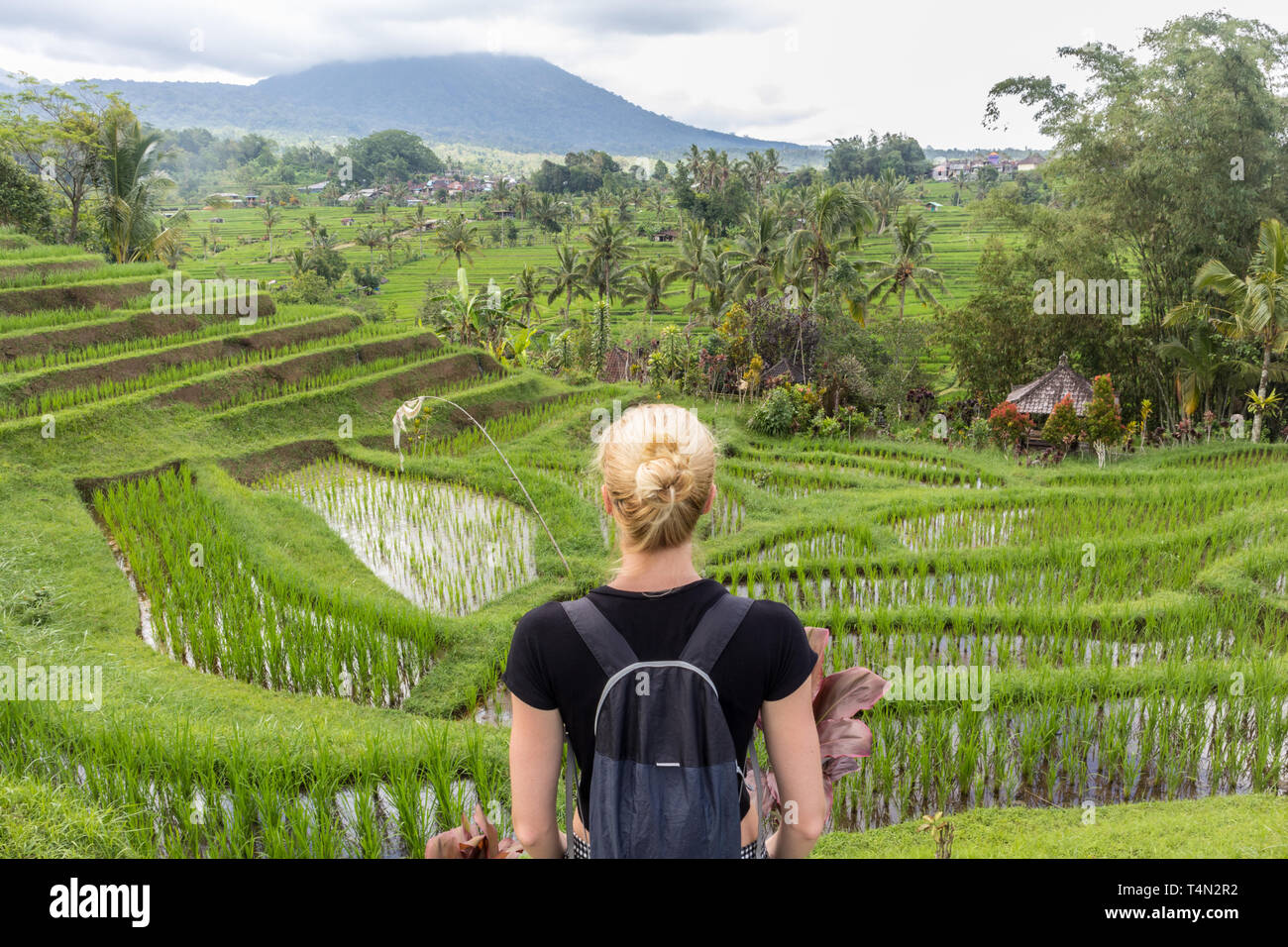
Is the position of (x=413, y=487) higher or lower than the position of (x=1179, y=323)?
lower

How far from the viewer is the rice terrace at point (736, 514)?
4125 mm

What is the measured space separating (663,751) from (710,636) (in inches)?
10.0

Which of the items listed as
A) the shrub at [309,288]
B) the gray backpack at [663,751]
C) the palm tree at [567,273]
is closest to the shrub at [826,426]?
the gray backpack at [663,751]

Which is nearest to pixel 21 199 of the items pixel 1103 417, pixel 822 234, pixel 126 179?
pixel 126 179

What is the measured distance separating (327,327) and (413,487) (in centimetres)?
621

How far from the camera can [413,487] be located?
10484 millimetres

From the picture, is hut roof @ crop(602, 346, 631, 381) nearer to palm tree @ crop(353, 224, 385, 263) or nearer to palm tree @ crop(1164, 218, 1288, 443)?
palm tree @ crop(1164, 218, 1288, 443)

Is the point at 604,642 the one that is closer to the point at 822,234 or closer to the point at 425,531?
the point at 425,531

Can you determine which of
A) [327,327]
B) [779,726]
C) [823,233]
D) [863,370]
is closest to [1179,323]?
[863,370]

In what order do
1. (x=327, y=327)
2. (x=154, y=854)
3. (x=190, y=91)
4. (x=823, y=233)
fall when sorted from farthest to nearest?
(x=190, y=91) → (x=823, y=233) → (x=327, y=327) → (x=154, y=854)

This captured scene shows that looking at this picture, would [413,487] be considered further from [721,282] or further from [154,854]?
[721,282]

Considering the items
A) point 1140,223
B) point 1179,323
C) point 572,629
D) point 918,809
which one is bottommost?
point 918,809

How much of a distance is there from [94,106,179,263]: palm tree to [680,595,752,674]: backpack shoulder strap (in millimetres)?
21725

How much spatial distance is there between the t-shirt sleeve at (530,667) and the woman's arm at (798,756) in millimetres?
440
